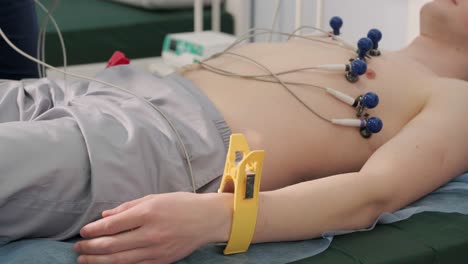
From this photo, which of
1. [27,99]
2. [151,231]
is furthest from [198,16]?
[151,231]

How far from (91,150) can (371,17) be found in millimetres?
1715

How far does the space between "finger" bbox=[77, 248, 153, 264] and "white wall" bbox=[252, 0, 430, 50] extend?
5.20 ft

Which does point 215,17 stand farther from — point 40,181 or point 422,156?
point 40,181

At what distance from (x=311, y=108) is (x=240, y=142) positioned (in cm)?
30

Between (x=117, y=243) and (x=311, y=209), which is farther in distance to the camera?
(x=311, y=209)

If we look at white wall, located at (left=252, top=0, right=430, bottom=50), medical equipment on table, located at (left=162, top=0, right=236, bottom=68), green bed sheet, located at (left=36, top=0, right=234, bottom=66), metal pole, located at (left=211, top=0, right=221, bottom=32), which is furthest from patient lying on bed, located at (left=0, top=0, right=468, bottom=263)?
metal pole, located at (left=211, top=0, right=221, bottom=32)

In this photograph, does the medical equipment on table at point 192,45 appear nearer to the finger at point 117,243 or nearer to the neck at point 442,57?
the neck at point 442,57

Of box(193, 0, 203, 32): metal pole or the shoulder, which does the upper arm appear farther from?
box(193, 0, 203, 32): metal pole

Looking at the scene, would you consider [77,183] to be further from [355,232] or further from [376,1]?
[376,1]

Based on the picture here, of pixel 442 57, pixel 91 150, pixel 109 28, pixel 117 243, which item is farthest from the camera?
pixel 109 28

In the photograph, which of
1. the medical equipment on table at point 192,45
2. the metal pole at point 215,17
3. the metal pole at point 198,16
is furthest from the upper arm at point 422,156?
the metal pole at point 215,17

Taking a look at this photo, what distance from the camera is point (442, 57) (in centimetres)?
156

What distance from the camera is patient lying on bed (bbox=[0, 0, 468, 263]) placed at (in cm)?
93

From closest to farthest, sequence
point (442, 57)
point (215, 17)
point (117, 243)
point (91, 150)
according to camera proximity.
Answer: point (117, 243), point (91, 150), point (442, 57), point (215, 17)
